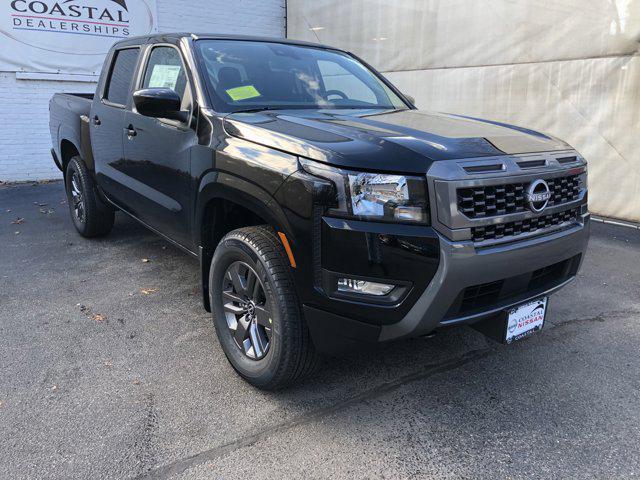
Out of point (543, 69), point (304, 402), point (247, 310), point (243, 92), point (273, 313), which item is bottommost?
point (304, 402)

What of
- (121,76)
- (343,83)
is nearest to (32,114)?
(121,76)

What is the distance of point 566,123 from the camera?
22.7 feet

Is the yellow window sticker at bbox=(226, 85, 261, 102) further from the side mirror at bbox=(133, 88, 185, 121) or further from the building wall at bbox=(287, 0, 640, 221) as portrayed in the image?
the building wall at bbox=(287, 0, 640, 221)

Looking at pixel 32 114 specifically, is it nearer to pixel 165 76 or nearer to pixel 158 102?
pixel 165 76

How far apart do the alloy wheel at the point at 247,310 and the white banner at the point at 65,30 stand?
826cm

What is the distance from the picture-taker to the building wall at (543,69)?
251 inches

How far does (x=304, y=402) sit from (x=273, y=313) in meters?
0.55

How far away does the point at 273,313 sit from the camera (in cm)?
249

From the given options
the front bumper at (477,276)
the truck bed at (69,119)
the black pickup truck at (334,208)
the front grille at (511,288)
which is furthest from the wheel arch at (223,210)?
the truck bed at (69,119)

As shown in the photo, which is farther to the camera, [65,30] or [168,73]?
[65,30]

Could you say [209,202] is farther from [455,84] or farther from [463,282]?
[455,84]

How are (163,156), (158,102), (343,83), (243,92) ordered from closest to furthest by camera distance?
(158,102), (243,92), (163,156), (343,83)

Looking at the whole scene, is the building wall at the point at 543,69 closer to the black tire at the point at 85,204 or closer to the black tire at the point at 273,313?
the black tire at the point at 85,204

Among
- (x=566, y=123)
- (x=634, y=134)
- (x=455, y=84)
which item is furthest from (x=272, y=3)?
(x=634, y=134)
